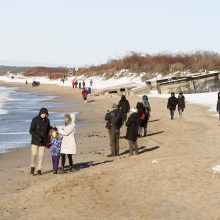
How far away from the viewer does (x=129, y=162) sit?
13.2 m

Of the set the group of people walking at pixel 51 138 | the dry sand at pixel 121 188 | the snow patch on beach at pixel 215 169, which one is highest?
the group of people walking at pixel 51 138

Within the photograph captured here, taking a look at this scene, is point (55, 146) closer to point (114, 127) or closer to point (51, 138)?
point (51, 138)

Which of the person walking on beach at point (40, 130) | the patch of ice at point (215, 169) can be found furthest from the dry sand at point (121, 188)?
the person walking on beach at point (40, 130)

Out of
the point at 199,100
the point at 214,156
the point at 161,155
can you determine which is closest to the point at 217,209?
the point at 214,156

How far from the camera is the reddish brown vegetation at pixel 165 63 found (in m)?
68.2

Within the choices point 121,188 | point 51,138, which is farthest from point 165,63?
point 121,188

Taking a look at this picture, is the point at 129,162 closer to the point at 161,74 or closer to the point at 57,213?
the point at 57,213

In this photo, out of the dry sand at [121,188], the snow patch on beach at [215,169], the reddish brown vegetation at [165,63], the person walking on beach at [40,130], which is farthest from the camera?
the reddish brown vegetation at [165,63]

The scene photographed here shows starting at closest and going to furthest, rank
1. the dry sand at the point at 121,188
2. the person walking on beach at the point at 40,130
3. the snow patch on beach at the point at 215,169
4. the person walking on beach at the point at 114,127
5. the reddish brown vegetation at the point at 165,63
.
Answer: the dry sand at the point at 121,188 < the snow patch on beach at the point at 215,169 < the person walking on beach at the point at 40,130 < the person walking on beach at the point at 114,127 < the reddish brown vegetation at the point at 165,63

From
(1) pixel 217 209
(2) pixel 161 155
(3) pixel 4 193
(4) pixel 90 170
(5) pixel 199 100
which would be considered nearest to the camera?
(1) pixel 217 209

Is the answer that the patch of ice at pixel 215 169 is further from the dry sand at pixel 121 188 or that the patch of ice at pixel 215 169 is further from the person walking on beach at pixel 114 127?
the person walking on beach at pixel 114 127

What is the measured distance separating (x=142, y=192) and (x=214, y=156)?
3507 mm

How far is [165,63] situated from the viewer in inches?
3022

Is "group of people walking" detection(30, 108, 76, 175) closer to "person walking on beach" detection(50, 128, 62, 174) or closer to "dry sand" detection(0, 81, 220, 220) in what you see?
"person walking on beach" detection(50, 128, 62, 174)
